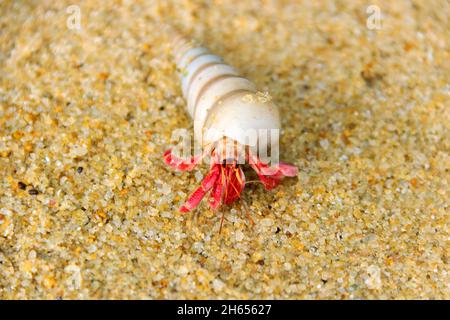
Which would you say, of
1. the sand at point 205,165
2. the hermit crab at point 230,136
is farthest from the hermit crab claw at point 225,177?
the sand at point 205,165

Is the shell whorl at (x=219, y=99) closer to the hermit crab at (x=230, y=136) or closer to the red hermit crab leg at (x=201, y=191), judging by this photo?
the hermit crab at (x=230, y=136)

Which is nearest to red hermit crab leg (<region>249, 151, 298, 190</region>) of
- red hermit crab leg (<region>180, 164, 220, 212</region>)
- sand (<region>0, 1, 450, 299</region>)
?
sand (<region>0, 1, 450, 299</region>)

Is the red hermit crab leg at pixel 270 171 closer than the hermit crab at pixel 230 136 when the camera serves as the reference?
No

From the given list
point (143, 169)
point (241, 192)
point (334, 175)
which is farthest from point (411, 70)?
point (143, 169)

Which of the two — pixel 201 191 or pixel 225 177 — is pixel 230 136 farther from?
pixel 201 191

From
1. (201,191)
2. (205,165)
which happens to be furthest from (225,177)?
(205,165)

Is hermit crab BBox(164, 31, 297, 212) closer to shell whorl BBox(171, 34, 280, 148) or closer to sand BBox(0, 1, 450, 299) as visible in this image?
shell whorl BBox(171, 34, 280, 148)
